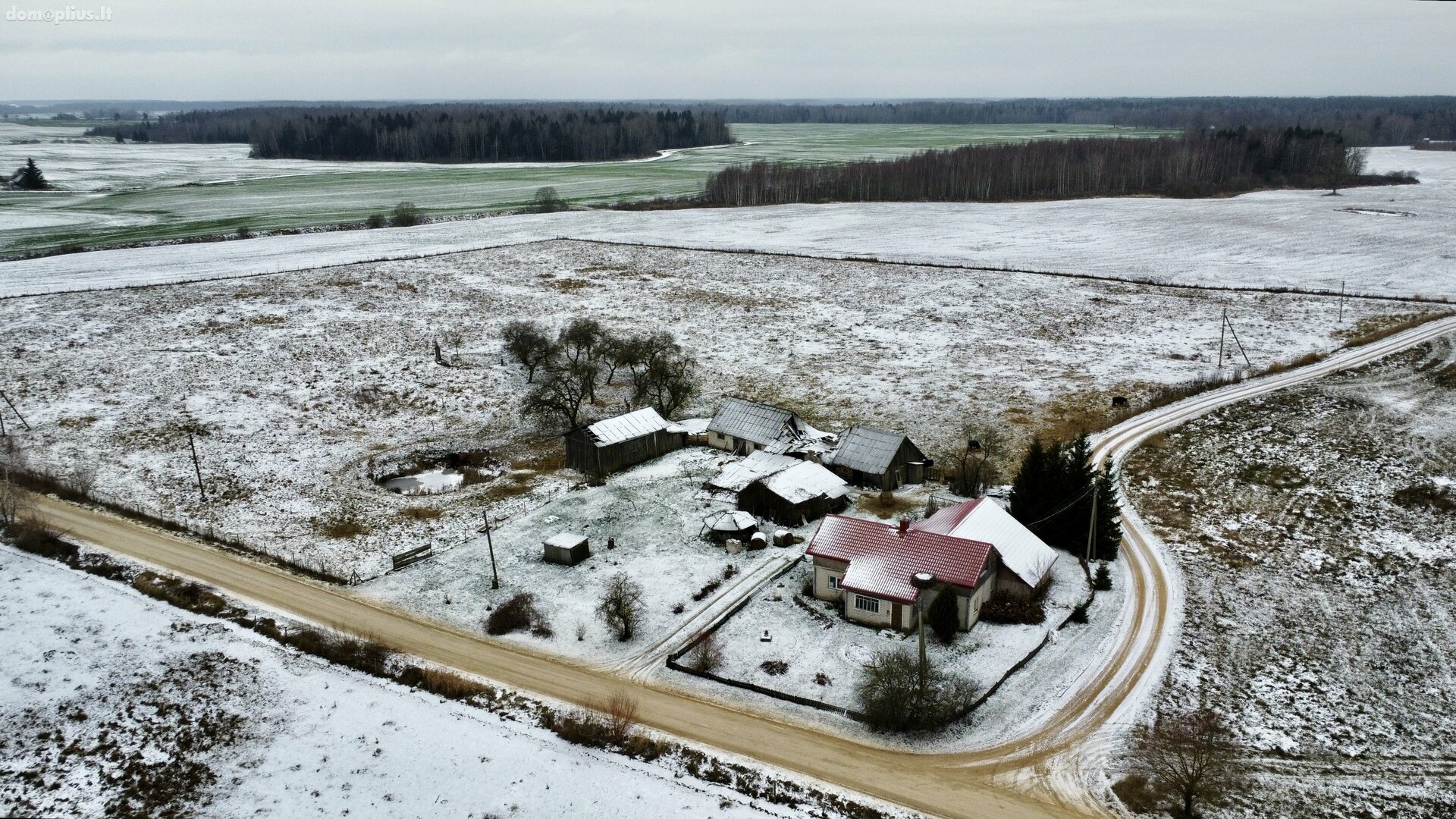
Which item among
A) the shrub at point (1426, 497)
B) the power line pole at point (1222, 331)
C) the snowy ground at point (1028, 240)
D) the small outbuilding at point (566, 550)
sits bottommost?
the small outbuilding at point (566, 550)

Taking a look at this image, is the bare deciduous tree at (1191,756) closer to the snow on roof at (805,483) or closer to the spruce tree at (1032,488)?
the spruce tree at (1032,488)

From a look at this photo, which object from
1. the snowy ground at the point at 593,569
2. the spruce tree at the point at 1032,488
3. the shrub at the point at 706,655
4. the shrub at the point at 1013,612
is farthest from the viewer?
the spruce tree at the point at 1032,488

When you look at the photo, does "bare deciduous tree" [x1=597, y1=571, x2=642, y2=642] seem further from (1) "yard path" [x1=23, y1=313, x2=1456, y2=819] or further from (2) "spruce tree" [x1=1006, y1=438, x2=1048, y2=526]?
(2) "spruce tree" [x1=1006, y1=438, x2=1048, y2=526]

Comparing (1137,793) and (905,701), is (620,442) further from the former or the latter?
(1137,793)

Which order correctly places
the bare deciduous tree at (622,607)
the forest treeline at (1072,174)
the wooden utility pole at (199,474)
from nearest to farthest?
1. the bare deciduous tree at (622,607)
2. the wooden utility pole at (199,474)
3. the forest treeline at (1072,174)

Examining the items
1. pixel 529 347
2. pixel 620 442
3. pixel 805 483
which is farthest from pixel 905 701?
pixel 529 347

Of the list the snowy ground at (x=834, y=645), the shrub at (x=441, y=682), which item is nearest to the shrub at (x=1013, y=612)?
the snowy ground at (x=834, y=645)

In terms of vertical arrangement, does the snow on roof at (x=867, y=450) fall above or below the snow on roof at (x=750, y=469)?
above

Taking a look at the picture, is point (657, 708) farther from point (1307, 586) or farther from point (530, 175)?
point (530, 175)
